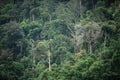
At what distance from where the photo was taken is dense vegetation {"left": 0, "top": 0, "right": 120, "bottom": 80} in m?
20.4

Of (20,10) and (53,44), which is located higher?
(20,10)

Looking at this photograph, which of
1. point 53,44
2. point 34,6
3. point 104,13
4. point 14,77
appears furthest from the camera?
point 34,6

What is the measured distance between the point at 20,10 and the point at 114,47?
1119cm

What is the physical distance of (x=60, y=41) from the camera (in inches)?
917

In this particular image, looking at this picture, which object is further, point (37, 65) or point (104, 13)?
point (104, 13)

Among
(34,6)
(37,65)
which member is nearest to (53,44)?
(37,65)

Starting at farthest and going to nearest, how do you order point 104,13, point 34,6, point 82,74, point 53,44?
point 34,6, point 104,13, point 53,44, point 82,74

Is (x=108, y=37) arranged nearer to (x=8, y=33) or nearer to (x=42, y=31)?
(x=42, y=31)

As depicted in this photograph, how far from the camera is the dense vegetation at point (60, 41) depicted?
20391 millimetres

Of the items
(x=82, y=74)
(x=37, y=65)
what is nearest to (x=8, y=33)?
(x=37, y=65)

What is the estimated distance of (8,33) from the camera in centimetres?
2398

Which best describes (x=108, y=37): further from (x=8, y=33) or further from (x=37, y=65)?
(x=8, y=33)

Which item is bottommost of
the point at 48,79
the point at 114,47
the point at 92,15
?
the point at 48,79

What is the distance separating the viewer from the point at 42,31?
25.3 m
